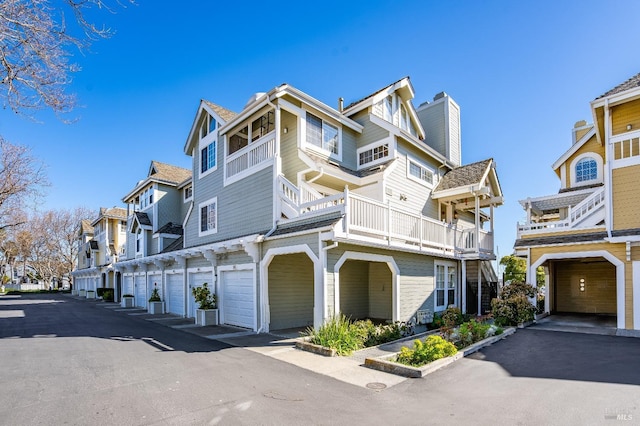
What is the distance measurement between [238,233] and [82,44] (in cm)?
961

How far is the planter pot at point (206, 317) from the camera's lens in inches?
562

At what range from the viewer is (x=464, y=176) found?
17594mm

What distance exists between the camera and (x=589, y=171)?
712 inches

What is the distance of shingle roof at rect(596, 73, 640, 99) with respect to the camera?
1230cm

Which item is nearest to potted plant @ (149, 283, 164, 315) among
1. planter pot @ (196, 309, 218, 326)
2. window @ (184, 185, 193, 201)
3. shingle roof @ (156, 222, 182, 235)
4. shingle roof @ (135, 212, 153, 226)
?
shingle roof @ (156, 222, 182, 235)

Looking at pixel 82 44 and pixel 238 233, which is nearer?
pixel 82 44

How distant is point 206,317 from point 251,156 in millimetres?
6792

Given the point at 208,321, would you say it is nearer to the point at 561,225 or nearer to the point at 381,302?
the point at 381,302

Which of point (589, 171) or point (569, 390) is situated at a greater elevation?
point (589, 171)

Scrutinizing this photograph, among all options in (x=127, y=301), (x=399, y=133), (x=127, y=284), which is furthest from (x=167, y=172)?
(x=399, y=133)

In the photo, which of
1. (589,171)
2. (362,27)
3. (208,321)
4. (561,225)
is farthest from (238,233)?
(589,171)

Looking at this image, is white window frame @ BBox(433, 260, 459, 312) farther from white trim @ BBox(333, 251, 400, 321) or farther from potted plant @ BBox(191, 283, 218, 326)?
potted plant @ BBox(191, 283, 218, 326)

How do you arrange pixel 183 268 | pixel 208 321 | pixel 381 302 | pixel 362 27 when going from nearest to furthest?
pixel 362 27, pixel 208 321, pixel 381 302, pixel 183 268

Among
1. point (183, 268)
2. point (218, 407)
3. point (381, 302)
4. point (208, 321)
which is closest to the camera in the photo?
point (218, 407)
